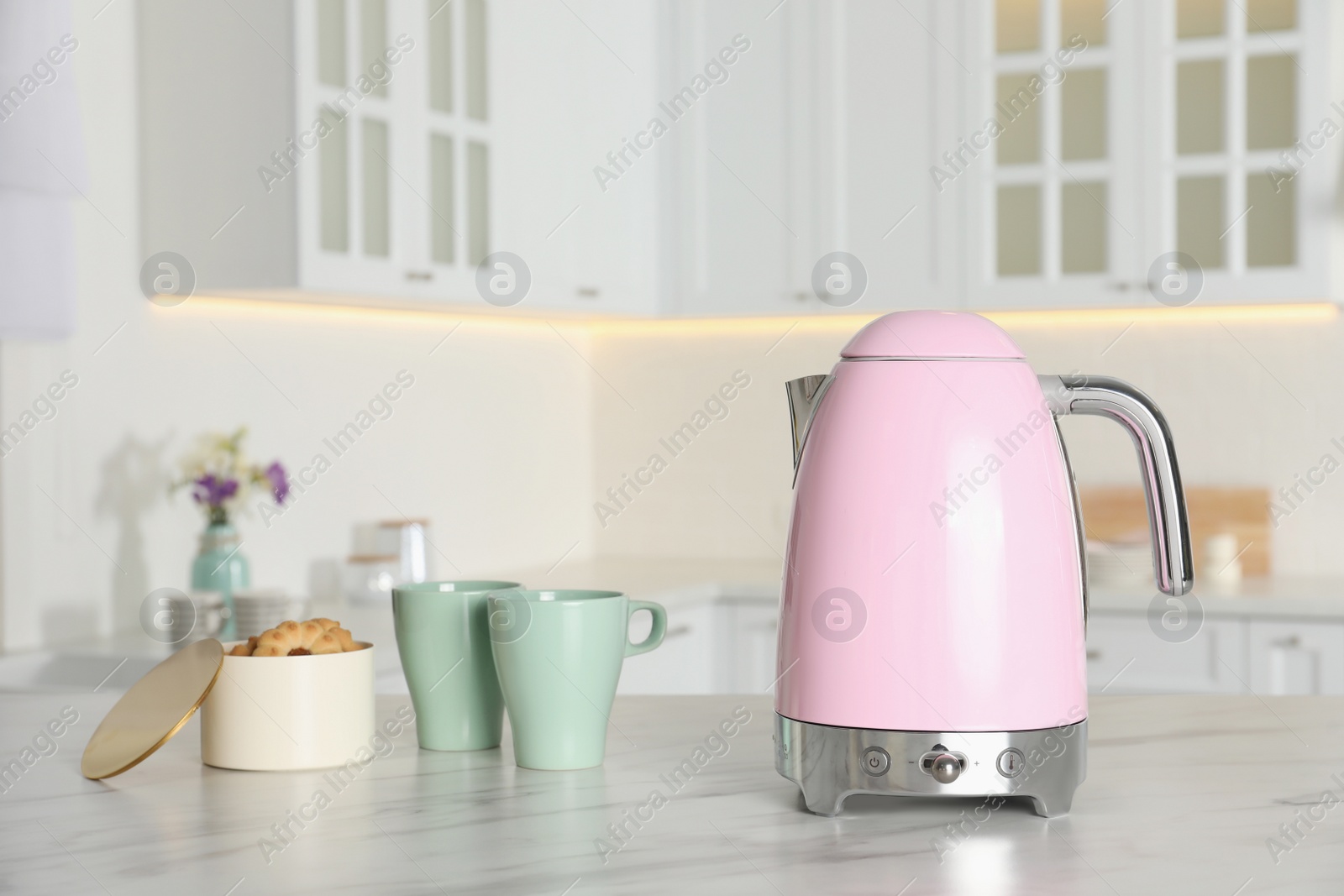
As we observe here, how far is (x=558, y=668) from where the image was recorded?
0.87 metres

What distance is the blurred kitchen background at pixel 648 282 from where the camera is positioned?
228cm

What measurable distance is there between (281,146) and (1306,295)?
201 cm

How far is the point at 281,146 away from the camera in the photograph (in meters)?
2.25

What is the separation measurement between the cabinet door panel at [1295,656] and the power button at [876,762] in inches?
82.8

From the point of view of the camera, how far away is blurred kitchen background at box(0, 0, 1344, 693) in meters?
2.28

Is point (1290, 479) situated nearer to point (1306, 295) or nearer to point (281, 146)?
point (1306, 295)

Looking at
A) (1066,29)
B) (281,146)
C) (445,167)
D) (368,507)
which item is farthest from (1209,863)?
(1066,29)

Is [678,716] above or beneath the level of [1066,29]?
beneath

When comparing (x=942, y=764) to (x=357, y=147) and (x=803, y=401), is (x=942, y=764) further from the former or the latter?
(x=357, y=147)

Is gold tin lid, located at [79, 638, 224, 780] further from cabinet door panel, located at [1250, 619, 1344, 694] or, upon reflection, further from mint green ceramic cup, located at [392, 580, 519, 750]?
cabinet door panel, located at [1250, 619, 1344, 694]

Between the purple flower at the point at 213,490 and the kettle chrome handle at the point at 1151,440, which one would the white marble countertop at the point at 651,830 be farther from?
the purple flower at the point at 213,490

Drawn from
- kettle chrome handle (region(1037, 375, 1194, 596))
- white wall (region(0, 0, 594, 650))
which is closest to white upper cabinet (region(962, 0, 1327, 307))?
white wall (region(0, 0, 594, 650))

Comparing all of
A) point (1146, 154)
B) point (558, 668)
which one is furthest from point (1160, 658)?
point (558, 668)

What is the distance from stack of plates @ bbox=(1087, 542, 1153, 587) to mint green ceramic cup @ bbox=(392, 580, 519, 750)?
2153 mm
